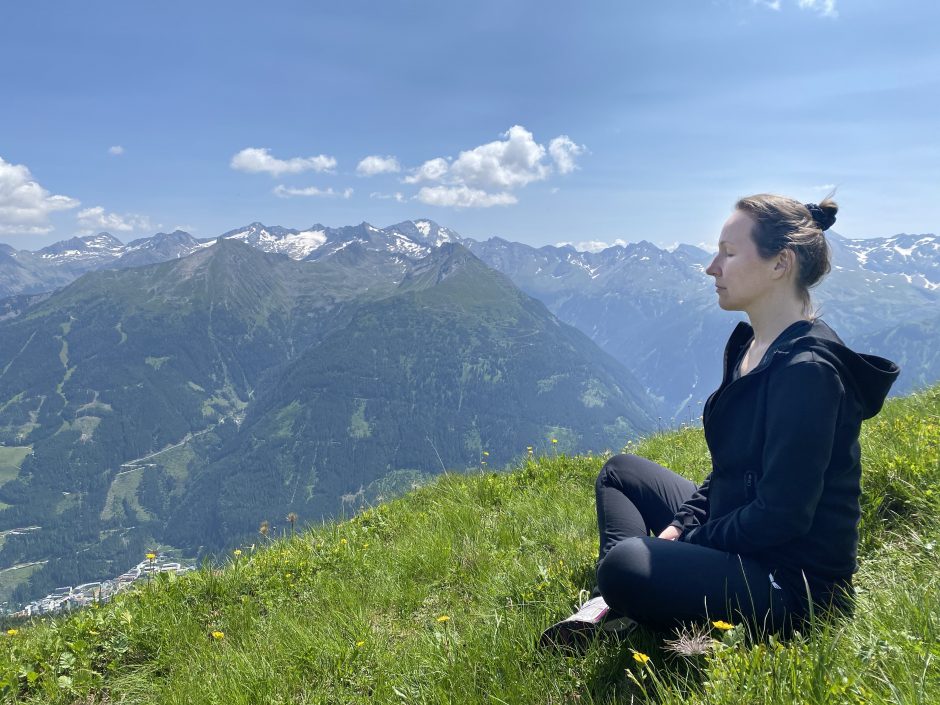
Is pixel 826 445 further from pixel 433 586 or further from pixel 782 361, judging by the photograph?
pixel 433 586

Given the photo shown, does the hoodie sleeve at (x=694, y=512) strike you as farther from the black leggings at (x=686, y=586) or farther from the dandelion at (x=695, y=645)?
the dandelion at (x=695, y=645)

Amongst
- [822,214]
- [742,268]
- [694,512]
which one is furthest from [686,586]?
[822,214]

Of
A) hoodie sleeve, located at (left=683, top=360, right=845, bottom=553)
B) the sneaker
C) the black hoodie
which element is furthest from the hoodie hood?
the sneaker

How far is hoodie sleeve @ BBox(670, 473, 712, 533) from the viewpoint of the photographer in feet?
13.2

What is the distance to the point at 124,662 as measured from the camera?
441cm

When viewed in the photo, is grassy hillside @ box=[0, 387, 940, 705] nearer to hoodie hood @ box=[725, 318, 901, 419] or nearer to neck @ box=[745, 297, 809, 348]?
hoodie hood @ box=[725, 318, 901, 419]

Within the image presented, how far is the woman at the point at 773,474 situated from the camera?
A: 297cm

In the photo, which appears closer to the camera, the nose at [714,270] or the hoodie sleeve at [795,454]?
the hoodie sleeve at [795,454]

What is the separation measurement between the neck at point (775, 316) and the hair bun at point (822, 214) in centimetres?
57

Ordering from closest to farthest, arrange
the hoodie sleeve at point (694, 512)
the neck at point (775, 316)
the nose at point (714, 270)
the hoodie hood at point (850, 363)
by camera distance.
A: the hoodie hood at point (850, 363), the neck at point (775, 316), the nose at point (714, 270), the hoodie sleeve at point (694, 512)

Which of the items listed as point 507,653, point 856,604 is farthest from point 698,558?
point 507,653

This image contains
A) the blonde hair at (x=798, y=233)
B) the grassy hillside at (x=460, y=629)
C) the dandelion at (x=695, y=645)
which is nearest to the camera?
the grassy hillside at (x=460, y=629)

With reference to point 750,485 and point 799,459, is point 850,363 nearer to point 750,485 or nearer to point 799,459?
point 799,459

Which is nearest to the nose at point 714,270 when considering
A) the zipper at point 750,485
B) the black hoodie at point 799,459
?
the black hoodie at point 799,459
